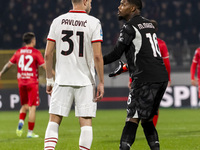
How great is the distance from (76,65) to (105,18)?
1999cm

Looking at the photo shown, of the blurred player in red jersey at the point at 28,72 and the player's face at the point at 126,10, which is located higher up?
the player's face at the point at 126,10

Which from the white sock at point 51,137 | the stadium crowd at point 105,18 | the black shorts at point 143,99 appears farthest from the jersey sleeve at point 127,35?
the stadium crowd at point 105,18

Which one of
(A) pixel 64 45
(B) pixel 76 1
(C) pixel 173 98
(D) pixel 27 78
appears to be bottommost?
(C) pixel 173 98

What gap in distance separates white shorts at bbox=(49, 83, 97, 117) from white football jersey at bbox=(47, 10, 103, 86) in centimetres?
7

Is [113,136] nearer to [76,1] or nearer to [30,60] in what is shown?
[30,60]

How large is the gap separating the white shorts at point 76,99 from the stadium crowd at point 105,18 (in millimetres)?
18614

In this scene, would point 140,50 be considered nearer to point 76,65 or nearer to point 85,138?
point 76,65

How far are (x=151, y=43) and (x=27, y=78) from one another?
5.32 m

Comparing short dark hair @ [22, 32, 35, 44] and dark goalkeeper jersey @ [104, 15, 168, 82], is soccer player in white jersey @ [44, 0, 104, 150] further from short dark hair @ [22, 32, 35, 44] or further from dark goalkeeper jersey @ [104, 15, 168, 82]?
short dark hair @ [22, 32, 35, 44]

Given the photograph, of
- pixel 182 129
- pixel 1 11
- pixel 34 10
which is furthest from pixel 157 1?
pixel 182 129

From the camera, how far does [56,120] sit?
520cm

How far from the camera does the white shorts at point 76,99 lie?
515 cm

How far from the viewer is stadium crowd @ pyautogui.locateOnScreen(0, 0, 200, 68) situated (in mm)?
24156

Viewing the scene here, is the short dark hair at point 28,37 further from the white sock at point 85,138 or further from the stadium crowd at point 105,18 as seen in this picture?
the stadium crowd at point 105,18
